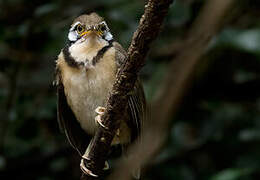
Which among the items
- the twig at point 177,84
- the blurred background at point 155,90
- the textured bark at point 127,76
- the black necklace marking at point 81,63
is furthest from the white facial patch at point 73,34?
the twig at point 177,84

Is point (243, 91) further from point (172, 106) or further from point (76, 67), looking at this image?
point (172, 106)

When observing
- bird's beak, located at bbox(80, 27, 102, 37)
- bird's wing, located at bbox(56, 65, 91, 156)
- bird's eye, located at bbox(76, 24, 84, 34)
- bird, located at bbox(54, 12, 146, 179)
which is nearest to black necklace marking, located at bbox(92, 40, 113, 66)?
bird, located at bbox(54, 12, 146, 179)

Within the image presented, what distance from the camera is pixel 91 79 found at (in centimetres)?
308

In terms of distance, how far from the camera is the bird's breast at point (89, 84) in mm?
3053

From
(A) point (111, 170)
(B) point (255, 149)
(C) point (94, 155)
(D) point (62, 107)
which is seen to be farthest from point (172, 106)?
(A) point (111, 170)

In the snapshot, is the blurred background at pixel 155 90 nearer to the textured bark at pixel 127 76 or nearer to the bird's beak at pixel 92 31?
the bird's beak at pixel 92 31

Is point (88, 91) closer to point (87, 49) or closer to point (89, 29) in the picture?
point (87, 49)

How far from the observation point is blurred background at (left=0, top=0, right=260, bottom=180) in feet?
13.2

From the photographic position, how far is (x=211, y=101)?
13.7 ft

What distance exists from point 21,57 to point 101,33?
1.41 m

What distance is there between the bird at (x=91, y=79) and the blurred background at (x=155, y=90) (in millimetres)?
546

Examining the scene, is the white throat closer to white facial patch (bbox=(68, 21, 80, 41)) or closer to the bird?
the bird

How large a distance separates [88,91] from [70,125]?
1.74 ft

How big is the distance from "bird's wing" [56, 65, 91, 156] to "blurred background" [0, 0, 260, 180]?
0.63m
